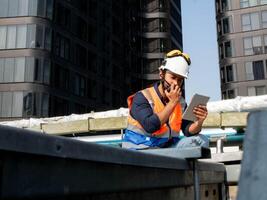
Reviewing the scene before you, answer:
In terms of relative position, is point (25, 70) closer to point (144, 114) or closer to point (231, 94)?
point (231, 94)

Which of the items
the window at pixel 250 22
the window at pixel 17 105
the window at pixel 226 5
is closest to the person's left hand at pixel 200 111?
the window at pixel 17 105

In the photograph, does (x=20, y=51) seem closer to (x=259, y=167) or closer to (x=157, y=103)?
(x=157, y=103)

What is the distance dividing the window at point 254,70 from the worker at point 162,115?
47985mm

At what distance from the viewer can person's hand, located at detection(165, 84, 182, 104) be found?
136 inches

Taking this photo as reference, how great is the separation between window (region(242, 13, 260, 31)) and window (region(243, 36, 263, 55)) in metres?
1.34

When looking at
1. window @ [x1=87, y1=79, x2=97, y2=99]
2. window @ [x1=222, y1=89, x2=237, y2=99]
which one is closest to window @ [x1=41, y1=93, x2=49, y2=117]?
window @ [x1=87, y1=79, x2=97, y2=99]

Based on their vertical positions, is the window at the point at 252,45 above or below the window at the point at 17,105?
above

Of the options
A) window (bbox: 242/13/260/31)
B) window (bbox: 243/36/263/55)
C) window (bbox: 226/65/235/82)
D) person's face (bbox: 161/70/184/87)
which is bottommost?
person's face (bbox: 161/70/184/87)

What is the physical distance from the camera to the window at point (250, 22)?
2017 inches

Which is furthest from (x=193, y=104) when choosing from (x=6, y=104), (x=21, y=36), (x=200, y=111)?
(x=21, y=36)

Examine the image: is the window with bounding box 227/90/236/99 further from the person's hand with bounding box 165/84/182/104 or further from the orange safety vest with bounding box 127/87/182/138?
the person's hand with bounding box 165/84/182/104

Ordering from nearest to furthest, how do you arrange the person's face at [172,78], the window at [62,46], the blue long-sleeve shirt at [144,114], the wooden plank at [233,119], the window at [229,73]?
the blue long-sleeve shirt at [144,114], the person's face at [172,78], the wooden plank at [233,119], the window at [62,46], the window at [229,73]

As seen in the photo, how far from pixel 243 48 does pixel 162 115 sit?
1970 inches

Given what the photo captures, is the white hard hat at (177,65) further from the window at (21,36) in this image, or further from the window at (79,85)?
the window at (79,85)
